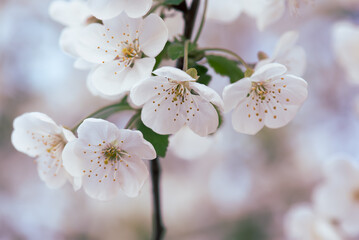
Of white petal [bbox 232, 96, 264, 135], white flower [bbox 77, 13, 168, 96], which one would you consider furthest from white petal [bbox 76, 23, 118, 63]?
white petal [bbox 232, 96, 264, 135]

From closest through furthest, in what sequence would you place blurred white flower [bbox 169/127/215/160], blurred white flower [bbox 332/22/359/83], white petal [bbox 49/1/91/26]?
white petal [bbox 49/1/91/26] → blurred white flower [bbox 169/127/215/160] → blurred white flower [bbox 332/22/359/83]

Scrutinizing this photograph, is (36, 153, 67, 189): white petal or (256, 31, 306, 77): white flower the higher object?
(256, 31, 306, 77): white flower

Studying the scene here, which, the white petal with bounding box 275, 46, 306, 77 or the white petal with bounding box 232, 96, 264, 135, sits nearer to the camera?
the white petal with bounding box 232, 96, 264, 135

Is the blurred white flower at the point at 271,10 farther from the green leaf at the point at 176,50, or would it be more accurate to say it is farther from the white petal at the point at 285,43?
the green leaf at the point at 176,50

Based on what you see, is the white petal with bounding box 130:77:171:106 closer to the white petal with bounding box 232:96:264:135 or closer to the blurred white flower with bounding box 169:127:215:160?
the white petal with bounding box 232:96:264:135

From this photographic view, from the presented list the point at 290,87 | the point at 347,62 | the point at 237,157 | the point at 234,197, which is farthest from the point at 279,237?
the point at 290,87

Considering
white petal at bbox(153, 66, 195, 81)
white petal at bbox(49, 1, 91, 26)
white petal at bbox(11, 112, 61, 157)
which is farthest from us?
white petal at bbox(49, 1, 91, 26)
